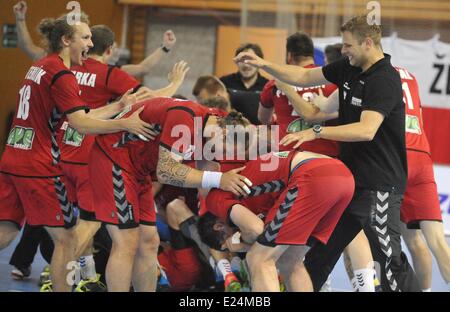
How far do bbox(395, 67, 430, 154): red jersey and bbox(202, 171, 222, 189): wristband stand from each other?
163cm

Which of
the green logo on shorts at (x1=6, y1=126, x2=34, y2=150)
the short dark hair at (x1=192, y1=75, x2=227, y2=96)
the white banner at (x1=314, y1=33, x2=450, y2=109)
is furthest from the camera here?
the white banner at (x1=314, y1=33, x2=450, y2=109)

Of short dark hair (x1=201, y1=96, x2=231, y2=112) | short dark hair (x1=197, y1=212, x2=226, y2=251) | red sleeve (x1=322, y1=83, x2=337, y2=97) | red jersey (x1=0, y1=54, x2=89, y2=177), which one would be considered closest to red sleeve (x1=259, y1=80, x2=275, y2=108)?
short dark hair (x1=201, y1=96, x2=231, y2=112)

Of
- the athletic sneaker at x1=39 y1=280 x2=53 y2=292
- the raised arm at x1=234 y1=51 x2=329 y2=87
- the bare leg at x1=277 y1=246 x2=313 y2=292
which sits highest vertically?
the raised arm at x1=234 y1=51 x2=329 y2=87

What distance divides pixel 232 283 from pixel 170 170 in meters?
1.53

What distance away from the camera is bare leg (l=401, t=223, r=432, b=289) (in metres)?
6.28

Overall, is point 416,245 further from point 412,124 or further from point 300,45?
point 300,45

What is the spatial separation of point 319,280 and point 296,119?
51.8 inches

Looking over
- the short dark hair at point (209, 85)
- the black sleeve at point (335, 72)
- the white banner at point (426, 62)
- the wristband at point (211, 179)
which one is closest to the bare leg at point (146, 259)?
the wristband at point (211, 179)

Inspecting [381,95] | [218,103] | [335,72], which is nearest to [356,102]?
[381,95]

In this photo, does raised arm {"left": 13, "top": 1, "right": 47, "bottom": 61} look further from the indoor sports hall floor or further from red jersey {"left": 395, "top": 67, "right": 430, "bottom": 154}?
red jersey {"left": 395, "top": 67, "right": 430, "bottom": 154}

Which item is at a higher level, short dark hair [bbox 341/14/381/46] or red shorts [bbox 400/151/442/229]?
short dark hair [bbox 341/14/381/46]

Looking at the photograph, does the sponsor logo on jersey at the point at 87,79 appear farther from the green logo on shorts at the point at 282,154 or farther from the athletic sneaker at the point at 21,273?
the green logo on shorts at the point at 282,154

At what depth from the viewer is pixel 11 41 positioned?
27.0 feet

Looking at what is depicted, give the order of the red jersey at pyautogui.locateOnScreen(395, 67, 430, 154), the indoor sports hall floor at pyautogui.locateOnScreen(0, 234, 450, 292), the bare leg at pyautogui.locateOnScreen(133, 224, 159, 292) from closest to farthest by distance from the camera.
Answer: the bare leg at pyautogui.locateOnScreen(133, 224, 159, 292), the red jersey at pyautogui.locateOnScreen(395, 67, 430, 154), the indoor sports hall floor at pyautogui.locateOnScreen(0, 234, 450, 292)
